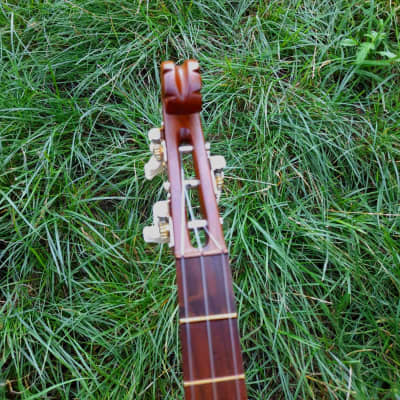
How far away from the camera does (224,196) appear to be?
1462 mm

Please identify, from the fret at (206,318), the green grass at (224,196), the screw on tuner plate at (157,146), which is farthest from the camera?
the green grass at (224,196)

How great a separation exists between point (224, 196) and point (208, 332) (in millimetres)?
779

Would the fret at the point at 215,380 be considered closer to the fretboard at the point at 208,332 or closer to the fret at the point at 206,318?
the fretboard at the point at 208,332

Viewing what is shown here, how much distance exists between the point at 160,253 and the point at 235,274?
276 mm

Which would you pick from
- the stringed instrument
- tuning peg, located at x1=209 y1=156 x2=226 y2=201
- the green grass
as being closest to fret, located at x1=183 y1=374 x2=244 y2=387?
the stringed instrument

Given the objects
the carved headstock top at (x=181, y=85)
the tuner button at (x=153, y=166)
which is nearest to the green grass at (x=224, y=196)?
the tuner button at (x=153, y=166)

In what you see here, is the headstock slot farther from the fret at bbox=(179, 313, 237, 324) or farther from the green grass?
the green grass

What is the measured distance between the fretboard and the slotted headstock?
38mm

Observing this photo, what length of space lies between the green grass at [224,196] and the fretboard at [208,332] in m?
0.52

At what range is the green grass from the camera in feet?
4.11

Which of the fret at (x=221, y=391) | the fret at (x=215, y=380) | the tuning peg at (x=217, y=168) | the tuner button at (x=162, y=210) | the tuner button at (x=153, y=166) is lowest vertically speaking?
the fret at (x=221, y=391)

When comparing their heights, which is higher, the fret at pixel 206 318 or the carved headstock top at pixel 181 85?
the carved headstock top at pixel 181 85

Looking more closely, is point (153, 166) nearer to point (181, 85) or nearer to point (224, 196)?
point (181, 85)

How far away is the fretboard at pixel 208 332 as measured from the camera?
731mm
